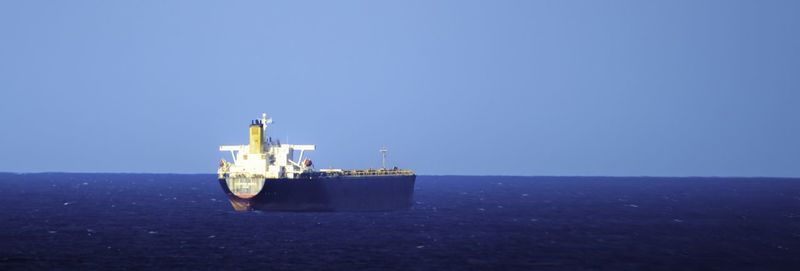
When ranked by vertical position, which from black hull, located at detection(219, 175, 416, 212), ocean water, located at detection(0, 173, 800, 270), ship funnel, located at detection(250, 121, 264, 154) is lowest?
ocean water, located at detection(0, 173, 800, 270)

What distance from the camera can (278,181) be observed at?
93188 mm

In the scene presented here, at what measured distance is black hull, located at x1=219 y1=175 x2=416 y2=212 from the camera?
311 feet

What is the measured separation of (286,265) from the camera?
6025cm

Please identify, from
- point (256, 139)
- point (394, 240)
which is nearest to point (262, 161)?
point (256, 139)

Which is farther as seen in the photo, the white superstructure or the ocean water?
the white superstructure

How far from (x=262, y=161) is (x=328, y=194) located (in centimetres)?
815

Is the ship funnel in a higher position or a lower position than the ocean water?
higher

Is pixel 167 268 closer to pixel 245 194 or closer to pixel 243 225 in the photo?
pixel 243 225

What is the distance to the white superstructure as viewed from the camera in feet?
311

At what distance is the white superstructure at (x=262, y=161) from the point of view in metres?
94.8

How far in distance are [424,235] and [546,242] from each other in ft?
35.0

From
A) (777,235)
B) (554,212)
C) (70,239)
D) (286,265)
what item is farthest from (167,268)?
(554,212)

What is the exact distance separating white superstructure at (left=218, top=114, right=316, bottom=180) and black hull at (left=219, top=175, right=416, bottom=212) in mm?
1386

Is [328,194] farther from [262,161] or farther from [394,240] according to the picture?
[394,240]
